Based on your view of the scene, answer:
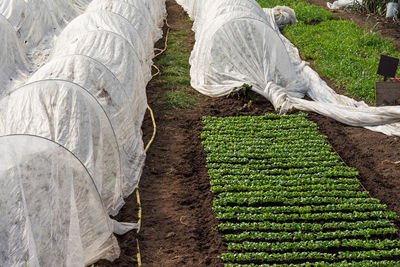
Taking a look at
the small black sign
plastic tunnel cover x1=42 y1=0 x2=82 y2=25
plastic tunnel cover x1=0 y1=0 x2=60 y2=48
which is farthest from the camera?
plastic tunnel cover x1=42 y1=0 x2=82 y2=25

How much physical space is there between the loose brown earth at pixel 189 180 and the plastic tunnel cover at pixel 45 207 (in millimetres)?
898

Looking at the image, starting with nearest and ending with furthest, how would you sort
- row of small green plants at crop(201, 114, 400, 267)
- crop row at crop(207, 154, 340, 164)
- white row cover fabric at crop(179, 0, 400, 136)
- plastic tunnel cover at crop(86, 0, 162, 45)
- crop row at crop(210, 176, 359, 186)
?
row of small green plants at crop(201, 114, 400, 267)
crop row at crop(210, 176, 359, 186)
crop row at crop(207, 154, 340, 164)
white row cover fabric at crop(179, 0, 400, 136)
plastic tunnel cover at crop(86, 0, 162, 45)

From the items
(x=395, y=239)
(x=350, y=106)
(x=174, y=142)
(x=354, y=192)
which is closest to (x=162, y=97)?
(x=174, y=142)

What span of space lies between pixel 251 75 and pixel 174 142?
2893mm

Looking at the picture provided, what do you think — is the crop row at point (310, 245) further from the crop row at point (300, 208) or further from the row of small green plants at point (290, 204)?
the crop row at point (300, 208)

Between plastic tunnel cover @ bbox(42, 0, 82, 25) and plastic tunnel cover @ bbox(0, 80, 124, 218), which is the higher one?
plastic tunnel cover @ bbox(0, 80, 124, 218)

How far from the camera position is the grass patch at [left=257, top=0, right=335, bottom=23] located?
52.9ft

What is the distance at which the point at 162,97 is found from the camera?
10.4 m

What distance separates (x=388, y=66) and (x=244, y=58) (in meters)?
3.16

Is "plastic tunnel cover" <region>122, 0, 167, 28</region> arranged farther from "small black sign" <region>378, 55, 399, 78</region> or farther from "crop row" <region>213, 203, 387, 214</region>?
"crop row" <region>213, 203, 387, 214</region>

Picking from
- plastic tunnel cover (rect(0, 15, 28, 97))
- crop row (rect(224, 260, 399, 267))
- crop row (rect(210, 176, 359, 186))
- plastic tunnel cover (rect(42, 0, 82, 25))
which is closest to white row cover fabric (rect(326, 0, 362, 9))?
plastic tunnel cover (rect(42, 0, 82, 25))

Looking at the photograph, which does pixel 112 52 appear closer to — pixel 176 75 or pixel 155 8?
pixel 176 75

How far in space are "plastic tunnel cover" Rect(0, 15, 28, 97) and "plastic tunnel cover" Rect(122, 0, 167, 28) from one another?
333cm

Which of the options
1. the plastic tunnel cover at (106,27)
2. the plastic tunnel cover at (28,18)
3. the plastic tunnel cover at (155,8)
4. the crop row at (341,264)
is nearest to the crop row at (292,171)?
the crop row at (341,264)
